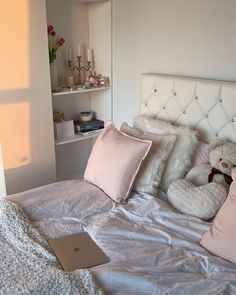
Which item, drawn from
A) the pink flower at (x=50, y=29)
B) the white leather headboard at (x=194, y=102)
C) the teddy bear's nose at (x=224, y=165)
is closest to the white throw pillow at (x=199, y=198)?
the teddy bear's nose at (x=224, y=165)

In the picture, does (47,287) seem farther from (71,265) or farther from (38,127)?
(38,127)

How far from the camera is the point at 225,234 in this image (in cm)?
151

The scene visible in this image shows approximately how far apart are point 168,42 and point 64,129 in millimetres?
1136

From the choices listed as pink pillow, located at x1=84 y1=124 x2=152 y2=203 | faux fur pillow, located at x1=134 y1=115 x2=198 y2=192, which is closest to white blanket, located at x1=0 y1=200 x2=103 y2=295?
pink pillow, located at x1=84 y1=124 x2=152 y2=203

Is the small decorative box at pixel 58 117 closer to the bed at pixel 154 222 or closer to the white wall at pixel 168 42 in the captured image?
the white wall at pixel 168 42

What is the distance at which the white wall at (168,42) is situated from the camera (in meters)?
2.12

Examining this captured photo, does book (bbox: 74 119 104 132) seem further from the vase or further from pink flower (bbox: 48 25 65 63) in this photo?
pink flower (bbox: 48 25 65 63)

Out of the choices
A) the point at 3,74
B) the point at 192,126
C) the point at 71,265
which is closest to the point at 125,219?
the point at 71,265

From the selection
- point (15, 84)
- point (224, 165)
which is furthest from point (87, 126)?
point (224, 165)

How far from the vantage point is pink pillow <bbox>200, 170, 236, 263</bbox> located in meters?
1.48

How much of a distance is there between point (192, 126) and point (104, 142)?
1.99 feet

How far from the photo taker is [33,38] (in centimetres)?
241

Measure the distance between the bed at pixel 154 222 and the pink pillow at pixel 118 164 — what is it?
6 centimetres

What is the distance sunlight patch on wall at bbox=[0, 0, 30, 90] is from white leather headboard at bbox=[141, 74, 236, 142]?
2.89 feet
